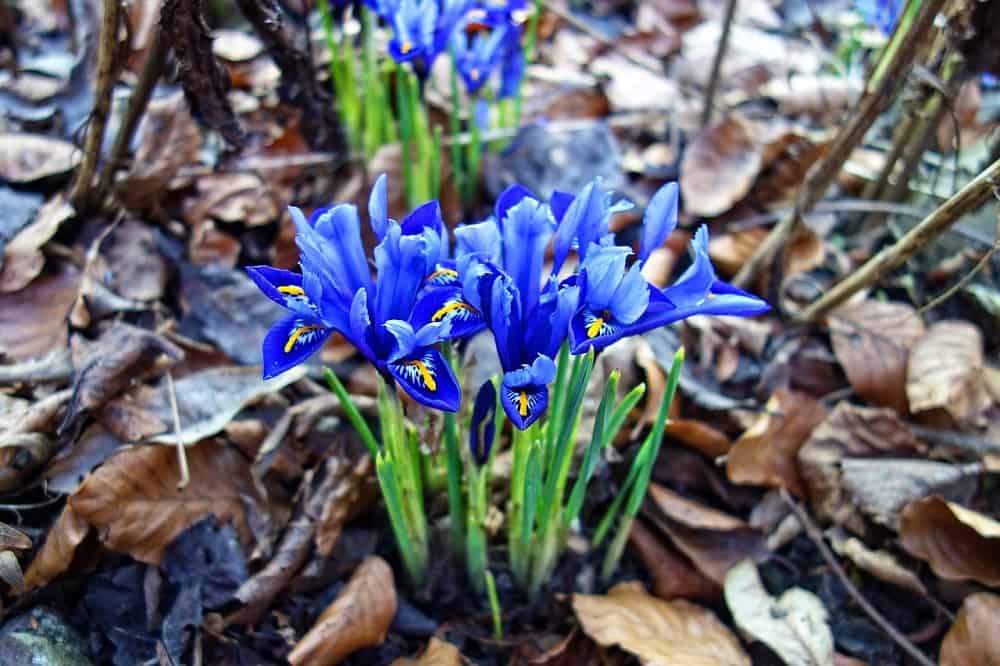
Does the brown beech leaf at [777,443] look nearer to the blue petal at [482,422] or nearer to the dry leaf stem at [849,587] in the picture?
the dry leaf stem at [849,587]

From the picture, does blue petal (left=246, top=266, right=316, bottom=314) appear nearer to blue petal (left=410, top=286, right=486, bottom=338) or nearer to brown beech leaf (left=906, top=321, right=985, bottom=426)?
blue petal (left=410, top=286, right=486, bottom=338)

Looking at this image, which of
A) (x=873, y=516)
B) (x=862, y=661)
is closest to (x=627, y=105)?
(x=873, y=516)

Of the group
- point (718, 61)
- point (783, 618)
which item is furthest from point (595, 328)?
point (718, 61)

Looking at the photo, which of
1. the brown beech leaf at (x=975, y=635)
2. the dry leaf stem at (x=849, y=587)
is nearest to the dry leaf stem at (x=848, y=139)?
the dry leaf stem at (x=849, y=587)

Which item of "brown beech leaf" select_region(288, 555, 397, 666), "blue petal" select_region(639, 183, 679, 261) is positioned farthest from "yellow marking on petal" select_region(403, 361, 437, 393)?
"brown beech leaf" select_region(288, 555, 397, 666)

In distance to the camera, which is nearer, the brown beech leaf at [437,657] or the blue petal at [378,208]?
the blue petal at [378,208]
